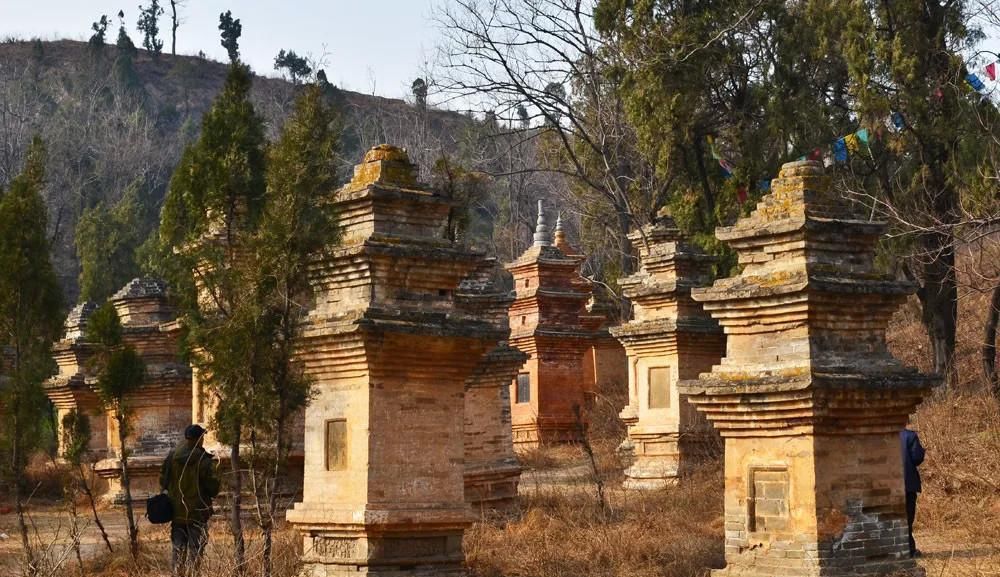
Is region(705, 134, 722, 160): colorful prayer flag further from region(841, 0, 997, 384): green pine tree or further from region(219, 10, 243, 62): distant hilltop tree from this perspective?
region(219, 10, 243, 62): distant hilltop tree

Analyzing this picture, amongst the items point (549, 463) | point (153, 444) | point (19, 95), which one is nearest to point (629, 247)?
point (549, 463)

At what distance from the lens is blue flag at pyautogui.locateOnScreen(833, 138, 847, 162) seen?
75.3ft

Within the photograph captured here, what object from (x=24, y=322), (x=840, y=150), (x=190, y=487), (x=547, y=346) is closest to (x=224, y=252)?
(x=190, y=487)

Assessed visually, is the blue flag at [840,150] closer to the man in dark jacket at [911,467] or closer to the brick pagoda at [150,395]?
the man in dark jacket at [911,467]

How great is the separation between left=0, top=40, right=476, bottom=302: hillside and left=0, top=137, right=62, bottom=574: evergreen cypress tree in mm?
41892

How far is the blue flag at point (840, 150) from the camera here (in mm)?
22938

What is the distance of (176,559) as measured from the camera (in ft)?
41.0

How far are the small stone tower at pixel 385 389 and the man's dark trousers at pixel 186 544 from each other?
100 centimetres

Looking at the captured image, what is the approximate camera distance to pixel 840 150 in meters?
23.2

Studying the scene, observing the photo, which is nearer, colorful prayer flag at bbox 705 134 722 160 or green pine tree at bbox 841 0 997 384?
green pine tree at bbox 841 0 997 384

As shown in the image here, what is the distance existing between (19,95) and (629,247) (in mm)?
58121

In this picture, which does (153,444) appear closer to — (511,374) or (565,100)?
(511,374)

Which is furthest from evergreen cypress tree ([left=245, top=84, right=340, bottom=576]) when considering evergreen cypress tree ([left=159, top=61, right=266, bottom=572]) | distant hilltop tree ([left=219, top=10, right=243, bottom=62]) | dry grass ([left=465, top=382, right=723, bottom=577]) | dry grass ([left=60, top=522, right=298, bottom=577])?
distant hilltop tree ([left=219, top=10, right=243, bottom=62])

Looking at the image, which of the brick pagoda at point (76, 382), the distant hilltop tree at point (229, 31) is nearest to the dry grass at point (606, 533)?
the brick pagoda at point (76, 382)
